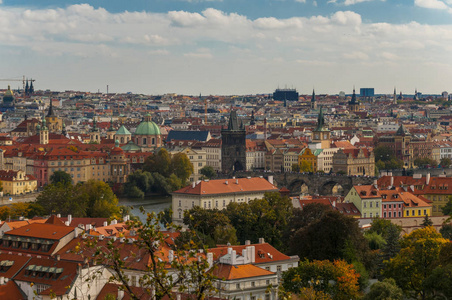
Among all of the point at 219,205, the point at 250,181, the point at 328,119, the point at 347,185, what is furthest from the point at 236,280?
the point at 328,119

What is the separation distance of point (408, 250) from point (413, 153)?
8649 cm

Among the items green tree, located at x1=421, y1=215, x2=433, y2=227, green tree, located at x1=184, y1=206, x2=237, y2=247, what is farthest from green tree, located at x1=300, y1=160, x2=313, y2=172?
green tree, located at x1=184, y1=206, x2=237, y2=247

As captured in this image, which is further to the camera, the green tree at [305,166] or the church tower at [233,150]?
the church tower at [233,150]

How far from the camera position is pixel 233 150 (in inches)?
3991

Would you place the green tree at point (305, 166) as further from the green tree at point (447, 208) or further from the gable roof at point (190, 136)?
the green tree at point (447, 208)

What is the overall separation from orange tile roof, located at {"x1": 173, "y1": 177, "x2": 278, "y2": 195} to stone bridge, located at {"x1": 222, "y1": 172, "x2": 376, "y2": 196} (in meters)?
21.6

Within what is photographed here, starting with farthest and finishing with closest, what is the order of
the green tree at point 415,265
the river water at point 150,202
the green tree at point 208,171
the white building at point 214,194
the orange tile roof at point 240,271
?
1. the green tree at point 208,171
2. the river water at point 150,202
3. the white building at point 214,194
4. the green tree at point 415,265
5. the orange tile roof at point 240,271

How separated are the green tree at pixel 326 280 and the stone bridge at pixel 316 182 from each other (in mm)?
47745

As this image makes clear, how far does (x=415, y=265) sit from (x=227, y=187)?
2507cm

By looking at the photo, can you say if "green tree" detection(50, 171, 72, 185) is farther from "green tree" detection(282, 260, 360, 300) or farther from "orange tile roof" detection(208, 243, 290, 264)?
"green tree" detection(282, 260, 360, 300)

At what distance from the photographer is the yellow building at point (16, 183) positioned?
7724 centimetres

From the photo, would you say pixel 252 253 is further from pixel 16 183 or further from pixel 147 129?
pixel 147 129

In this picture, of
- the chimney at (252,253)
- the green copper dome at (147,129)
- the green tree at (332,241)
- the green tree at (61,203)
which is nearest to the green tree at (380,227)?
the green tree at (332,241)

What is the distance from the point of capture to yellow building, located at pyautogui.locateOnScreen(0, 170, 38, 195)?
253ft
